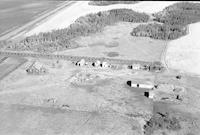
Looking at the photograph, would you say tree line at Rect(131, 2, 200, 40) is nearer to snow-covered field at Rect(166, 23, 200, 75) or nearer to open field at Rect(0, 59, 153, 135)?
snow-covered field at Rect(166, 23, 200, 75)

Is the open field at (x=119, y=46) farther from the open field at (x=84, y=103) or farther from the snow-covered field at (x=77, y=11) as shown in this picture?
the snow-covered field at (x=77, y=11)

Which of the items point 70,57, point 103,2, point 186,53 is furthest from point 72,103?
point 103,2

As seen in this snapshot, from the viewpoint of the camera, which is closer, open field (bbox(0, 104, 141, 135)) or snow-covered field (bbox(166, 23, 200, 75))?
open field (bbox(0, 104, 141, 135))

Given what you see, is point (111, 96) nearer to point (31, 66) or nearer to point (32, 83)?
point (32, 83)

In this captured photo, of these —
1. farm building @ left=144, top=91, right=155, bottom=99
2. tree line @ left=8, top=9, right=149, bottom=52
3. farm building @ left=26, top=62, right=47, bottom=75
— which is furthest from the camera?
tree line @ left=8, top=9, right=149, bottom=52

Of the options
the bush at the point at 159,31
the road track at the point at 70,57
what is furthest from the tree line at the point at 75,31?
the bush at the point at 159,31

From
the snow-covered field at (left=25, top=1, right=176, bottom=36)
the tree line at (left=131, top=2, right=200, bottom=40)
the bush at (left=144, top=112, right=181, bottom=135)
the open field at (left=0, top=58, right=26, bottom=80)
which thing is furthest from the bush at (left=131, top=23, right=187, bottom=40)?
the bush at (left=144, top=112, right=181, bottom=135)
